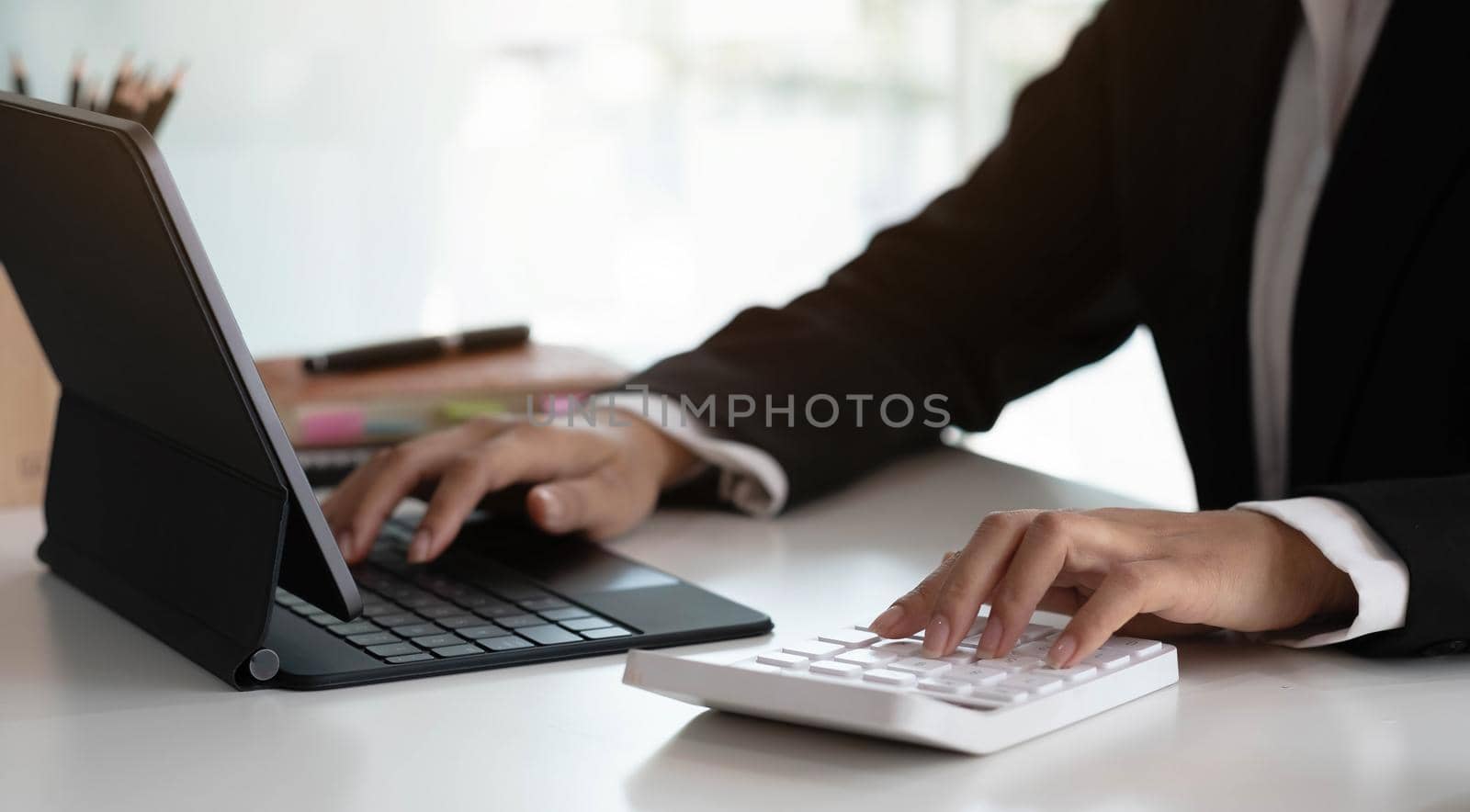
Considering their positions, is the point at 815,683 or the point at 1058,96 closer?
the point at 815,683

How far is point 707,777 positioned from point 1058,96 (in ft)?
2.72

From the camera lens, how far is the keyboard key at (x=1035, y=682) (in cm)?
55

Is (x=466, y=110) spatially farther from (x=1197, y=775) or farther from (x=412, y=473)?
(x=1197, y=775)

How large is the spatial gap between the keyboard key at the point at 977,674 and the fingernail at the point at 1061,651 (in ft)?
0.07

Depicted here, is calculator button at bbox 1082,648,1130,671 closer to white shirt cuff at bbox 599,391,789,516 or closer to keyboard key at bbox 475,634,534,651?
keyboard key at bbox 475,634,534,651

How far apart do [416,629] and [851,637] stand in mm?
211

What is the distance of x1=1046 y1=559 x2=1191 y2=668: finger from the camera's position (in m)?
0.58

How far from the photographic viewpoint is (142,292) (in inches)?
24.6

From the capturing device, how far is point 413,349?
4.61 ft

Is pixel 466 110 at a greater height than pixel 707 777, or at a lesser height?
greater

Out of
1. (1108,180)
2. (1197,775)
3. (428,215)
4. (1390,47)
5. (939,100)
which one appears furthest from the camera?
(939,100)

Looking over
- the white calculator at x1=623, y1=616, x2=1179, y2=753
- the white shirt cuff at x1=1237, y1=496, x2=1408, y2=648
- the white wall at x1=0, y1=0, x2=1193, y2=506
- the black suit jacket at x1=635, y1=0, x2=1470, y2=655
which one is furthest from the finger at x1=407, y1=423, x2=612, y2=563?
the white wall at x1=0, y1=0, x2=1193, y2=506

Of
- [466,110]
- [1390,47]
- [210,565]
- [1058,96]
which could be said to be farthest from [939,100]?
[210,565]

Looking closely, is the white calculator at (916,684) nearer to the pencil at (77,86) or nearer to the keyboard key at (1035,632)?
the keyboard key at (1035,632)
